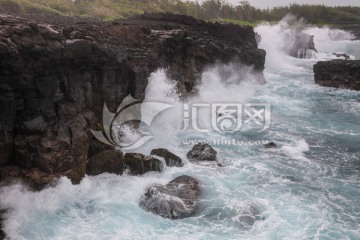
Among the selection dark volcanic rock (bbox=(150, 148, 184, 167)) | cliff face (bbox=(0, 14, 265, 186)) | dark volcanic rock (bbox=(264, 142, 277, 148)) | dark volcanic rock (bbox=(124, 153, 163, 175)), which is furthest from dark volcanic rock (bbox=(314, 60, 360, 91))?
dark volcanic rock (bbox=(124, 153, 163, 175))

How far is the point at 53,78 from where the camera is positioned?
12.4m

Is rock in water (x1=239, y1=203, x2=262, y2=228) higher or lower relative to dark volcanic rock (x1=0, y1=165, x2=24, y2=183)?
lower

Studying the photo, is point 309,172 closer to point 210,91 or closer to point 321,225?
point 321,225

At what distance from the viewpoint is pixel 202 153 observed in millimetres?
14859

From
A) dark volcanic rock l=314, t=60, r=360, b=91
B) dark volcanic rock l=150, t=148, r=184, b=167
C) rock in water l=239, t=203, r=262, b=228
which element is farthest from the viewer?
dark volcanic rock l=314, t=60, r=360, b=91

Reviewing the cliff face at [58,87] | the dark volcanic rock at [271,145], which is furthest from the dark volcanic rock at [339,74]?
the cliff face at [58,87]

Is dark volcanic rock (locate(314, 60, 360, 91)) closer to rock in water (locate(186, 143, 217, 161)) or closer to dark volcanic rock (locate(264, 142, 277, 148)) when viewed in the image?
dark volcanic rock (locate(264, 142, 277, 148))

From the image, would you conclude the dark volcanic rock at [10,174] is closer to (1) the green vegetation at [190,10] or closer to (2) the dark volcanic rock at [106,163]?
(2) the dark volcanic rock at [106,163]

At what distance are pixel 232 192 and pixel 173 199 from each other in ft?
7.57

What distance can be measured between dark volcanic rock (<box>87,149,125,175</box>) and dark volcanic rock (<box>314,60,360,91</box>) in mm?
21813

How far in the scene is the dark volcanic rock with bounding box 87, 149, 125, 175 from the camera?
1279cm

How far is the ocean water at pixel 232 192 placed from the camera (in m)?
10.4

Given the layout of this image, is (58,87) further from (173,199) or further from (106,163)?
(173,199)

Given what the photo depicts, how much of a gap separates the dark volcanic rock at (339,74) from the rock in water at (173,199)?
2090cm
